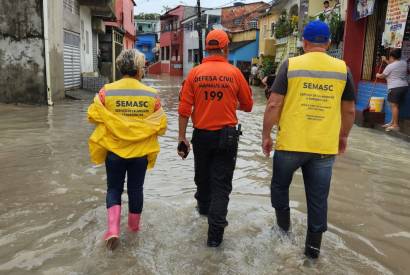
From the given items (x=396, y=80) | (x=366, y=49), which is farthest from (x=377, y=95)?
(x=366, y=49)

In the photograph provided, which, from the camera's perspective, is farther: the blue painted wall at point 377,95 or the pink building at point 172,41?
the pink building at point 172,41

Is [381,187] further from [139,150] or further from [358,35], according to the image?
[358,35]

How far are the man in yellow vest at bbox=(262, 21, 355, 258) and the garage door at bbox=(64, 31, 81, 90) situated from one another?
13.8 meters

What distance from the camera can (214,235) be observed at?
3.88m

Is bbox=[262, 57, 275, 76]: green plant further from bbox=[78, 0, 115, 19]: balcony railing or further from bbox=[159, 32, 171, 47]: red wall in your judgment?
bbox=[159, 32, 171, 47]: red wall

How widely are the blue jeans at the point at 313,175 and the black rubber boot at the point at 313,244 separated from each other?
4 cm

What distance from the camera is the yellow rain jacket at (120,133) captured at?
3.71 m

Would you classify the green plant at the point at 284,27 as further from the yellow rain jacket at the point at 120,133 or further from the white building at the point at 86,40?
the yellow rain jacket at the point at 120,133

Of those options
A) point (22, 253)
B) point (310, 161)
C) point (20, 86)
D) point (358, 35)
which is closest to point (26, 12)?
point (20, 86)

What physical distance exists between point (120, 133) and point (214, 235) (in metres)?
1.19

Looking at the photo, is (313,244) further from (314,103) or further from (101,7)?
(101,7)

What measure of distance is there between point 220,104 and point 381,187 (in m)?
3.12

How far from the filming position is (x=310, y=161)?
11.9 ft

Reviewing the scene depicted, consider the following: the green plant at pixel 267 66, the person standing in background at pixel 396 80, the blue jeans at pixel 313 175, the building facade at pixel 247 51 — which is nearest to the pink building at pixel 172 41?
the building facade at pixel 247 51
